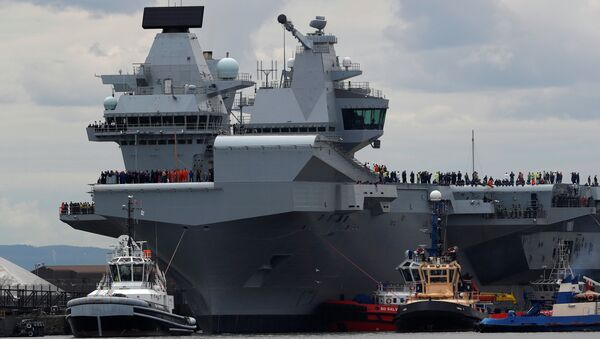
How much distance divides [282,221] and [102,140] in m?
11.7

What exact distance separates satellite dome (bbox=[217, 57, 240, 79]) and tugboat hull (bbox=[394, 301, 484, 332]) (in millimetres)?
14090

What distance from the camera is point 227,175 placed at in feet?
222

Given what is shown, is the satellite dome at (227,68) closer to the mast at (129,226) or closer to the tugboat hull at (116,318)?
the mast at (129,226)

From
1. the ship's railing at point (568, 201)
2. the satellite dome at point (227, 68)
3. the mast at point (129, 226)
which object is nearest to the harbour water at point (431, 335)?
the mast at point (129, 226)

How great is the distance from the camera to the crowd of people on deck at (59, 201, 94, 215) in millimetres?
73062

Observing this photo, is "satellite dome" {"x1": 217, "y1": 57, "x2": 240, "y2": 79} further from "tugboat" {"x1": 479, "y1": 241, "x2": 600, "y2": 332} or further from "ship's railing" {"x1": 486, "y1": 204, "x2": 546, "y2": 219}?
"tugboat" {"x1": 479, "y1": 241, "x2": 600, "y2": 332}

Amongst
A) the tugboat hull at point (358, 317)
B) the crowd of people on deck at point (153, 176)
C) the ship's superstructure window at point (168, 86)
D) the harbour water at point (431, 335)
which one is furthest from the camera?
the ship's superstructure window at point (168, 86)

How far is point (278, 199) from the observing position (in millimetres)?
67062

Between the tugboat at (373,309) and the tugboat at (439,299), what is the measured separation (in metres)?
0.87

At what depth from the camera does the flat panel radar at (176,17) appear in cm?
7744

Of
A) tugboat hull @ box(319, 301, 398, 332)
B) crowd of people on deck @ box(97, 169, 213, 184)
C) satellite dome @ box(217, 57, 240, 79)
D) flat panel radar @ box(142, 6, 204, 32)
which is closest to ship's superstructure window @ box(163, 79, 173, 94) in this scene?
satellite dome @ box(217, 57, 240, 79)

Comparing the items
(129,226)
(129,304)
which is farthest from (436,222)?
(129,304)

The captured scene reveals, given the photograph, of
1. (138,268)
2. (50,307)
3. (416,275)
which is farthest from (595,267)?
(138,268)

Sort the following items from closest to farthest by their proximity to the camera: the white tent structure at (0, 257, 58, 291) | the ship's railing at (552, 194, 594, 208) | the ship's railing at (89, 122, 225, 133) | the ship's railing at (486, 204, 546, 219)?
the ship's railing at (89, 122, 225, 133) < the ship's railing at (486, 204, 546, 219) < the ship's railing at (552, 194, 594, 208) < the white tent structure at (0, 257, 58, 291)
